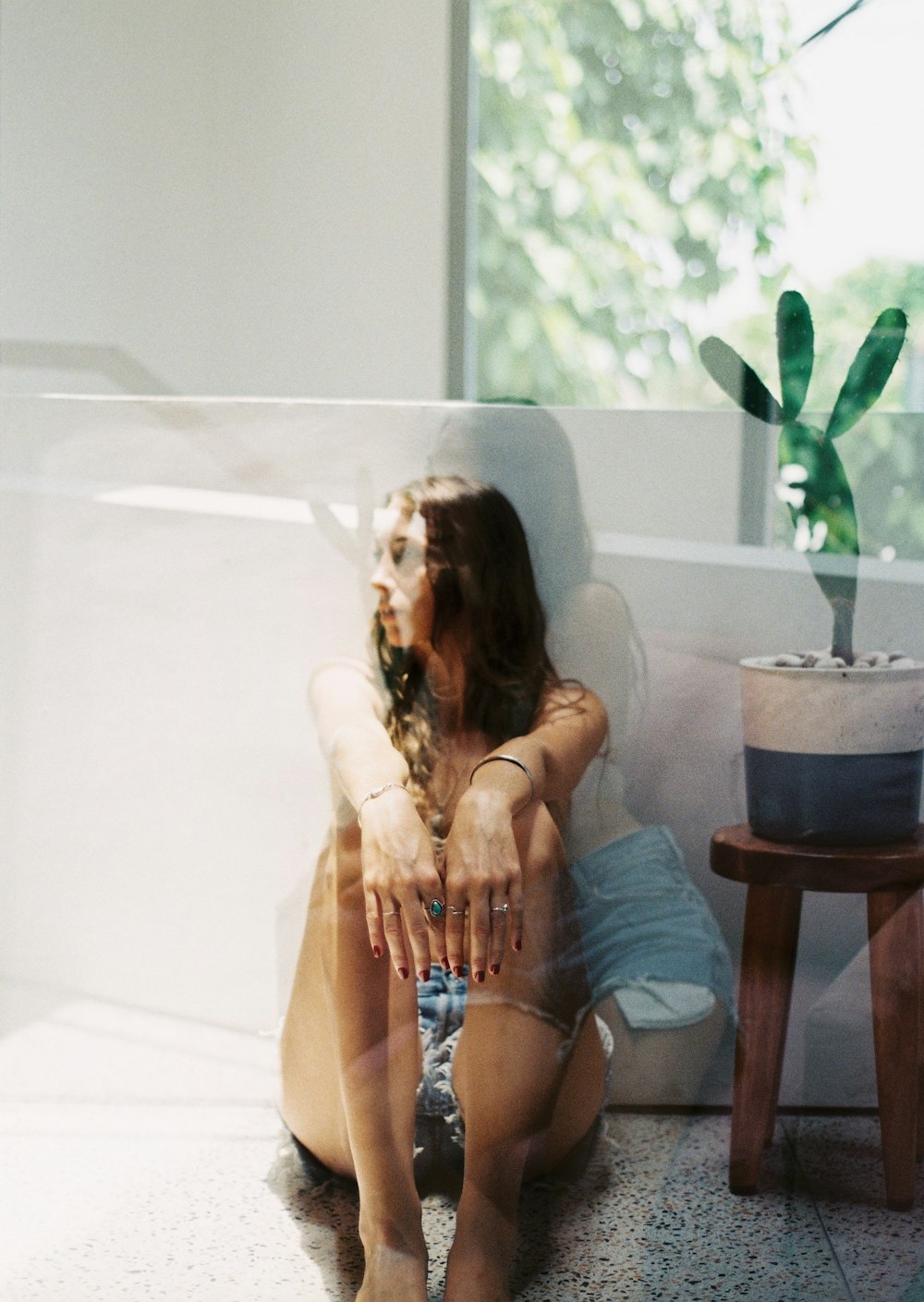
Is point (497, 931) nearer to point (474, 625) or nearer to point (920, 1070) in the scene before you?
point (474, 625)

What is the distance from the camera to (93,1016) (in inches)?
51.6

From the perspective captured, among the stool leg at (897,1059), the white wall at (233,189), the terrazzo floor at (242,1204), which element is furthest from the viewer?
the stool leg at (897,1059)

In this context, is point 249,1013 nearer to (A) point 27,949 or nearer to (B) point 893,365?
(A) point 27,949

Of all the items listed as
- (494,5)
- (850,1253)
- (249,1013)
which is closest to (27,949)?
(249,1013)

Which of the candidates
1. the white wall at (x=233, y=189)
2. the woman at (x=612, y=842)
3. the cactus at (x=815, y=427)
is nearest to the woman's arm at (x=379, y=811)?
the woman at (x=612, y=842)

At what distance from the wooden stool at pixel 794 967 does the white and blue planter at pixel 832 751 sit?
27mm

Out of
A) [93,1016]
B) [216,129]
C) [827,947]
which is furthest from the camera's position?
[827,947]

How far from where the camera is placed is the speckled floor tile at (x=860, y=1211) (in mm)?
1396

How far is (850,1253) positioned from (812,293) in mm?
1043

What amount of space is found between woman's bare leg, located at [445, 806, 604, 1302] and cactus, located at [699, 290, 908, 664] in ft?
1.32

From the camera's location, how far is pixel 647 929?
4.58 ft

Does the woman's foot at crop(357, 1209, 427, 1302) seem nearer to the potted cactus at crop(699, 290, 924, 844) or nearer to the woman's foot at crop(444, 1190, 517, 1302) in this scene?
the woman's foot at crop(444, 1190, 517, 1302)

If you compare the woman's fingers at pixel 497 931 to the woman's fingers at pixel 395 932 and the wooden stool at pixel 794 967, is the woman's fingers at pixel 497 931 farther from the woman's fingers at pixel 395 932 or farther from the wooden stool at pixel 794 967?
the wooden stool at pixel 794 967

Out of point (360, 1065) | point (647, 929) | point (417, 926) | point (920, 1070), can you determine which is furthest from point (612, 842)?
point (920, 1070)
